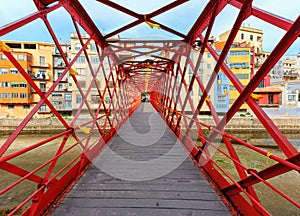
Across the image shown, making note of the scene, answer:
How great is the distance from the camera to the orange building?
94.6ft

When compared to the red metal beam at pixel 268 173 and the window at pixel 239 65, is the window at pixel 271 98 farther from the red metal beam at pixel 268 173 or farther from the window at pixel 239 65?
the red metal beam at pixel 268 173

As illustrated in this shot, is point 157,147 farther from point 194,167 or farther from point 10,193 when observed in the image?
point 10,193

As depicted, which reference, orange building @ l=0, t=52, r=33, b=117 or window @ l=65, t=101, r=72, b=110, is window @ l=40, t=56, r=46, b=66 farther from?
window @ l=65, t=101, r=72, b=110

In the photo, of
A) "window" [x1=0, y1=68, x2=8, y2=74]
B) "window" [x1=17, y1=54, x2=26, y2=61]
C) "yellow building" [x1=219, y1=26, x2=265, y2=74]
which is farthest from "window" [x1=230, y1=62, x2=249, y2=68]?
"window" [x1=0, y1=68, x2=8, y2=74]

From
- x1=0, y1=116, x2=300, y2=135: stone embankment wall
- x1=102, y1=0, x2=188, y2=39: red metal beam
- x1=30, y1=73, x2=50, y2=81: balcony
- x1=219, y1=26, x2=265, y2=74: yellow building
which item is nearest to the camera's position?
x1=102, y1=0, x2=188, y2=39: red metal beam

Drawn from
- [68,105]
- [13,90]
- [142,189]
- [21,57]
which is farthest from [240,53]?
[13,90]

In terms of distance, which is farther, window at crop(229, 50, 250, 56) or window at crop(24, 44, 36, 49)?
window at crop(24, 44, 36, 49)

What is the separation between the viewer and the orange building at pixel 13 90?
28844 mm

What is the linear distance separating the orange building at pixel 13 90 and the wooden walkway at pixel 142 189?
3294cm

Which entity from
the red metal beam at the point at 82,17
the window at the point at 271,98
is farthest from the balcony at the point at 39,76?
the window at the point at 271,98

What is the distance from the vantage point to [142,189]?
261 cm

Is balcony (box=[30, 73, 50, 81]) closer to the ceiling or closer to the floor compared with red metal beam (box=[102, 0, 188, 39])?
closer to the ceiling

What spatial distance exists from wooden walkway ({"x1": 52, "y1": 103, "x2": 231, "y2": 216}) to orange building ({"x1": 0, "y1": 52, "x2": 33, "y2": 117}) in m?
32.9

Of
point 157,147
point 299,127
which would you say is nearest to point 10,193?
point 157,147
